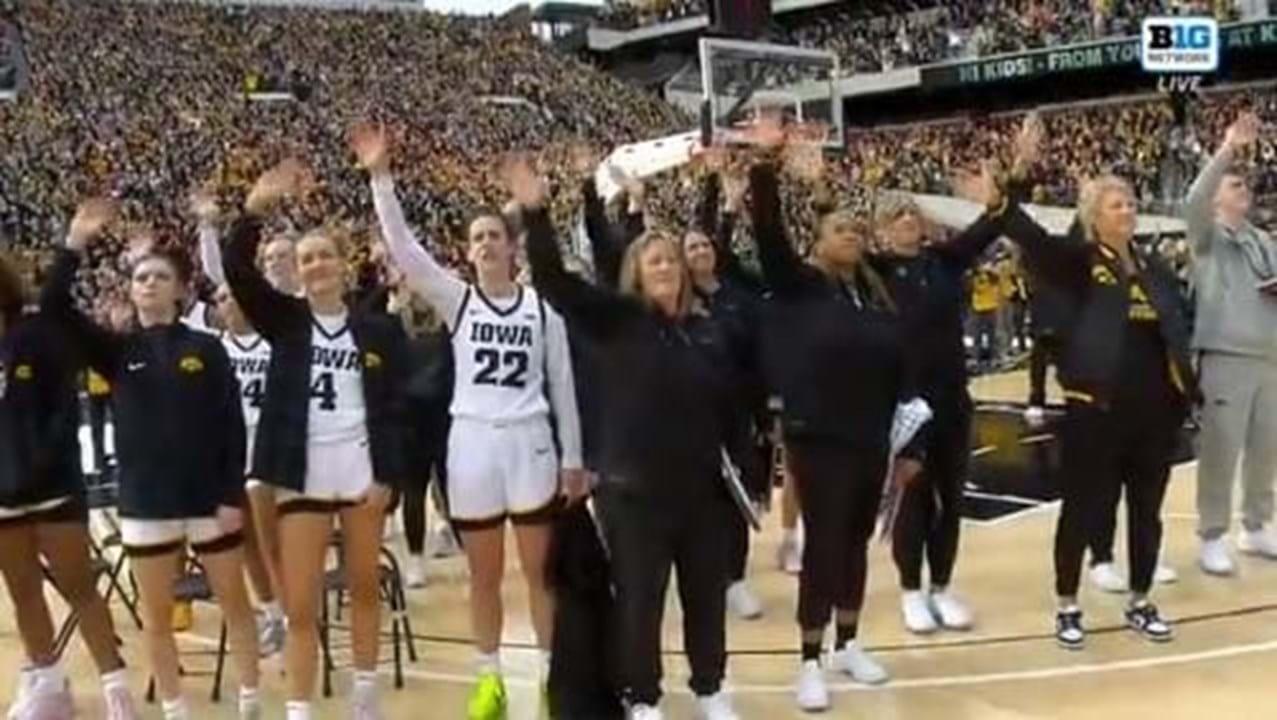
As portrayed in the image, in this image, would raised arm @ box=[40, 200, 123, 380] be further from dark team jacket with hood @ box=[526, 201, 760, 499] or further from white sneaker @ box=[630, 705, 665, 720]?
white sneaker @ box=[630, 705, 665, 720]

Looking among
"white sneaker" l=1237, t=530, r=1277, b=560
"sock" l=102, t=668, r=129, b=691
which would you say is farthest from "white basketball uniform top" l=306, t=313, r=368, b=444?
"white sneaker" l=1237, t=530, r=1277, b=560

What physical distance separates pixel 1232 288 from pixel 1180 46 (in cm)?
1005

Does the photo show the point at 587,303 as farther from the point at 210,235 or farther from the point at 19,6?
the point at 19,6

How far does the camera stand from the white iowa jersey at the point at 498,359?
17.0ft

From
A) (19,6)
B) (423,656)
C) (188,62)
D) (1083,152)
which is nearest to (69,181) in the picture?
(188,62)

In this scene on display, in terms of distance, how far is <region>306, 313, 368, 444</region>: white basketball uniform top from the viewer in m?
4.97

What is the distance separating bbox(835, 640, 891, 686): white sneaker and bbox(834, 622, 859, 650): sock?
15 mm

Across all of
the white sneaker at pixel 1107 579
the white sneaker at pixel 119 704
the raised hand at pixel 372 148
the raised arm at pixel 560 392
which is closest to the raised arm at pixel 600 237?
the raised arm at pixel 560 392

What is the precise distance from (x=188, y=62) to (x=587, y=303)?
34.2 meters

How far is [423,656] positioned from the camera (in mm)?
6500

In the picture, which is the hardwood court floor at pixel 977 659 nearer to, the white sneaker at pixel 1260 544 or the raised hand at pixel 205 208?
the white sneaker at pixel 1260 544

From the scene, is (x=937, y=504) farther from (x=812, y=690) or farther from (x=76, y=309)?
(x=76, y=309)

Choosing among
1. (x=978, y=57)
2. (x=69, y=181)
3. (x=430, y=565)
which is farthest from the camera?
(x=978, y=57)

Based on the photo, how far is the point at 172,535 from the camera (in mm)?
5039
